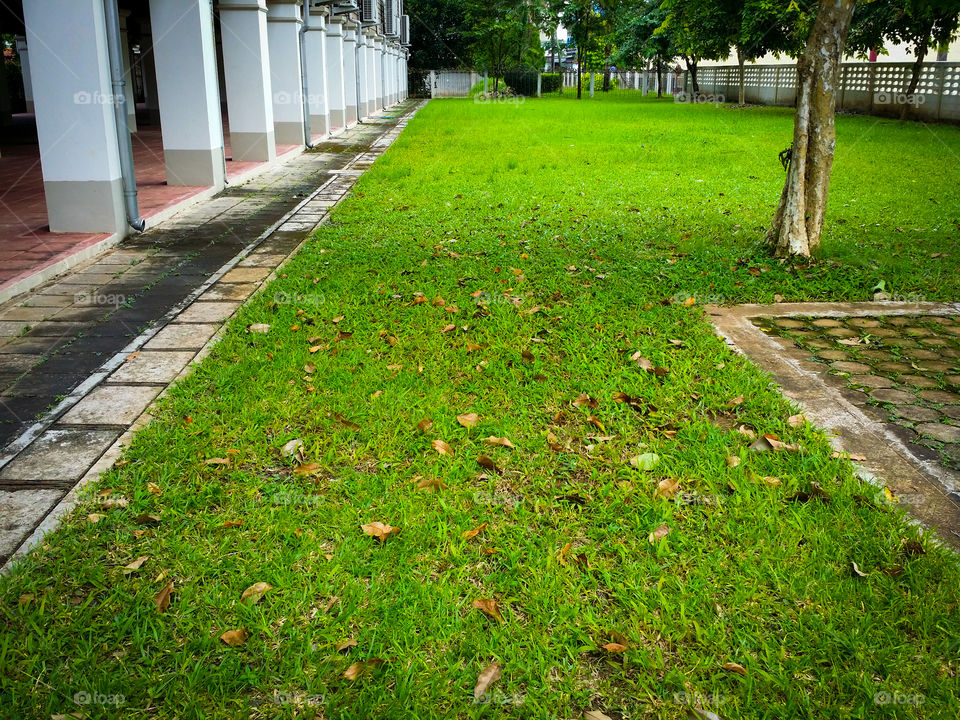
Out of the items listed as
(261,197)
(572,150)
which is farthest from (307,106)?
(261,197)

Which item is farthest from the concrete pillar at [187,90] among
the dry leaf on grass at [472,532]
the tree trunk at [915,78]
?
the tree trunk at [915,78]

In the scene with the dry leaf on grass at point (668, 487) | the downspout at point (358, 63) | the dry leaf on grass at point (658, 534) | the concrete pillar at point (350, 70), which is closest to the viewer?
the dry leaf on grass at point (658, 534)

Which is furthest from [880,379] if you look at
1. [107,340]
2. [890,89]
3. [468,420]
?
[890,89]

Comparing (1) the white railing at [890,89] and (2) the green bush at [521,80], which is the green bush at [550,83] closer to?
(2) the green bush at [521,80]

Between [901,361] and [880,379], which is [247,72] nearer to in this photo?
[901,361]

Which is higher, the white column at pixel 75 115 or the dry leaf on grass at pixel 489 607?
the white column at pixel 75 115

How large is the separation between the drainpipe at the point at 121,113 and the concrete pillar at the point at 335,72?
14.8 meters

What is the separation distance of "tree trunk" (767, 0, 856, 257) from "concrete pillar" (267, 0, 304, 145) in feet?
40.5

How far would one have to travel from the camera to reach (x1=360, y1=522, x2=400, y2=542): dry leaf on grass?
296cm

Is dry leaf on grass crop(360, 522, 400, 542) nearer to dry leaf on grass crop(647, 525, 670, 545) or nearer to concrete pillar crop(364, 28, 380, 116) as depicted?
dry leaf on grass crop(647, 525, 670, 545)

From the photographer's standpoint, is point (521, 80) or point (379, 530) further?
point (521, 80)

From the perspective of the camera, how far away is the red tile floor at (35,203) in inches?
269

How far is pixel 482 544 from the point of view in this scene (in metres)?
2.95

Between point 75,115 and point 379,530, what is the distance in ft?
21.5
